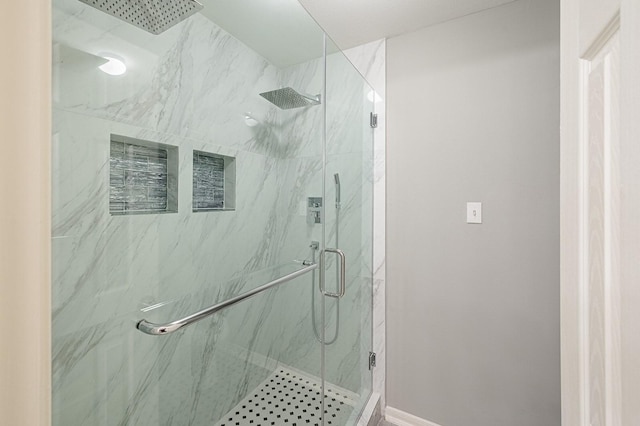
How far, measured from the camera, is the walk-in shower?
2.33 ft

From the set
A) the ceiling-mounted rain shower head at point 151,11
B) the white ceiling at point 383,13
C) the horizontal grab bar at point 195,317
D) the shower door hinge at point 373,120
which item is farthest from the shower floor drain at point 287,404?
the white ceiling at point 383,13

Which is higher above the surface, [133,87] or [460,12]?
[460,12]

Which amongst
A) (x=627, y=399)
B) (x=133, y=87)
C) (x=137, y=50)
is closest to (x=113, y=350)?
(x=133, y=87)

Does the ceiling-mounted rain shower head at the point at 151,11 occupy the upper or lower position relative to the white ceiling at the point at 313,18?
lower

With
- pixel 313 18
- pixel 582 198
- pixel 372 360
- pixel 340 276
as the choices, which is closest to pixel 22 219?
pixel 582 198

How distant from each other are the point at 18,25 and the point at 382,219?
66.9 inches

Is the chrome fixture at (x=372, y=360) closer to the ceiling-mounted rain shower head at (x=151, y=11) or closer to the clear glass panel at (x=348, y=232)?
the clear glass panel at (x=348, y=232)

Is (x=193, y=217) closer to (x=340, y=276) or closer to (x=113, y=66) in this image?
(x=113, y=66)

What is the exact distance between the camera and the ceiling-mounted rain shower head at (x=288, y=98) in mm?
1172

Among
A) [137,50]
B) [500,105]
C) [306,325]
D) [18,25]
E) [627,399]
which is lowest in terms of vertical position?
[306,325]

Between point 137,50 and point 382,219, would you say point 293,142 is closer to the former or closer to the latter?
point 137,50

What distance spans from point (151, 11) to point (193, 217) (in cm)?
60

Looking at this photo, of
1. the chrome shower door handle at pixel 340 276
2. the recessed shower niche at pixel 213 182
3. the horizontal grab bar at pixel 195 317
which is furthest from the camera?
the chrome shower door handle at pixel 340 276

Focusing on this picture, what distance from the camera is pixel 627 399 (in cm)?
36
